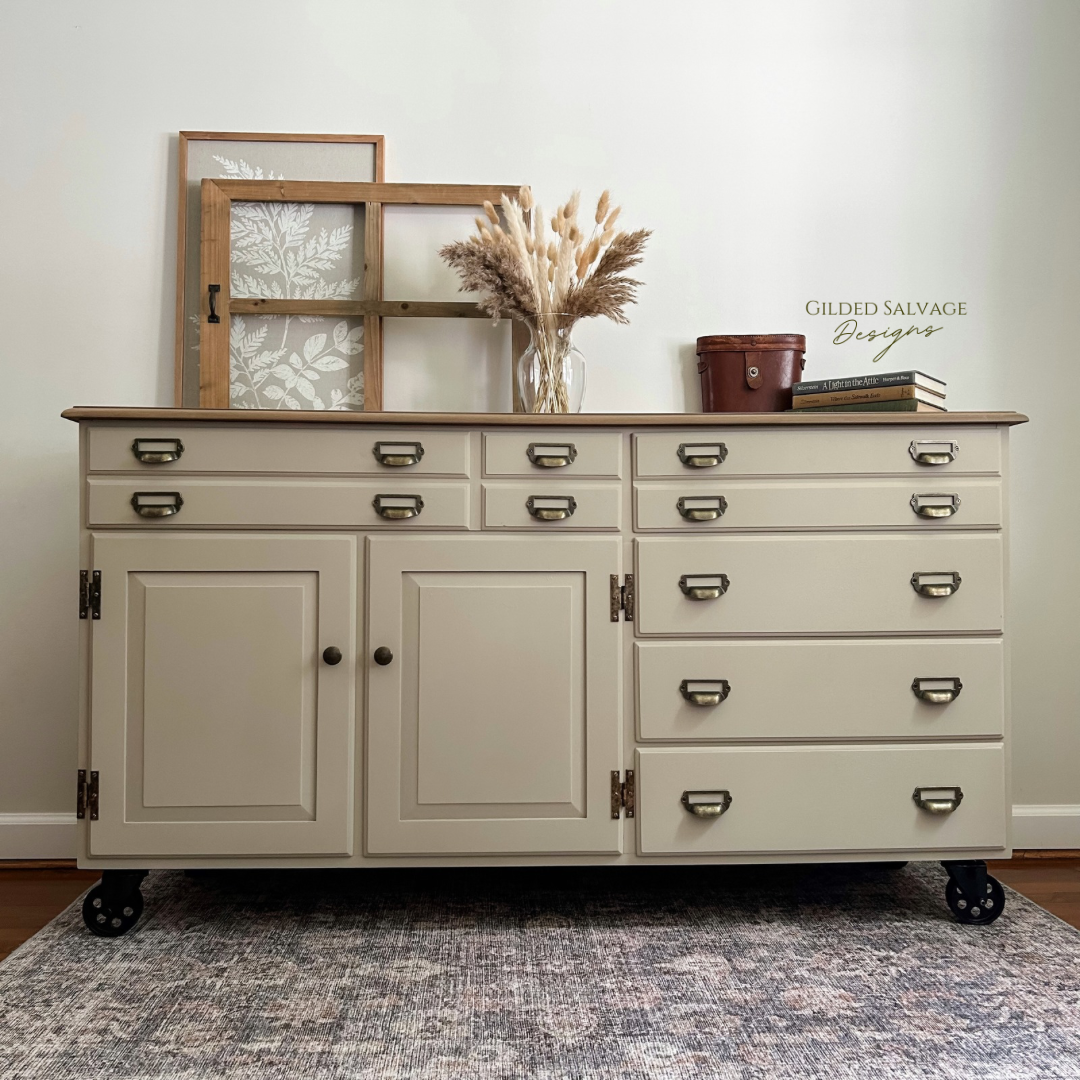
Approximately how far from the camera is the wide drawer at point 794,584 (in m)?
1.81

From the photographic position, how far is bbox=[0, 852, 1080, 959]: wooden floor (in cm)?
191

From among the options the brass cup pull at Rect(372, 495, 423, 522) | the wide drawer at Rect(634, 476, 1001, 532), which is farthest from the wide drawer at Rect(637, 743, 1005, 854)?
the brass cup pull at Rect(372, 495, 423, 522)

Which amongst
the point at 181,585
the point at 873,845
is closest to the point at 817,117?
the point at 873,845

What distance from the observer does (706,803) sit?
180cm

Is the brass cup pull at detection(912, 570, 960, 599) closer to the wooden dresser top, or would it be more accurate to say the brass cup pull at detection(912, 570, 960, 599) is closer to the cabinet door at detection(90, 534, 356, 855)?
the wooden dresser top

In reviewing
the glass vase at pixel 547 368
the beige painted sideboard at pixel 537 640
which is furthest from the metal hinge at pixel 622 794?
the glass vase at pixel 547 368

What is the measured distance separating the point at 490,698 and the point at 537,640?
0.49ft

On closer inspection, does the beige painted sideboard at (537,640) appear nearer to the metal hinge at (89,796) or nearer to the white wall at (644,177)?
the metal hinge at (89,796)

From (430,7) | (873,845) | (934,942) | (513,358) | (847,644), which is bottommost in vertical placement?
(934,942)

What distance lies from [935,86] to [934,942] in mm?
2109

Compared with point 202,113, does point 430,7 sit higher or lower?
higher

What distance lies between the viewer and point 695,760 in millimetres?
1803

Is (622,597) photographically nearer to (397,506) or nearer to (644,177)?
(397,506)

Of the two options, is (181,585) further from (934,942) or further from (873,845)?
(934,942)
